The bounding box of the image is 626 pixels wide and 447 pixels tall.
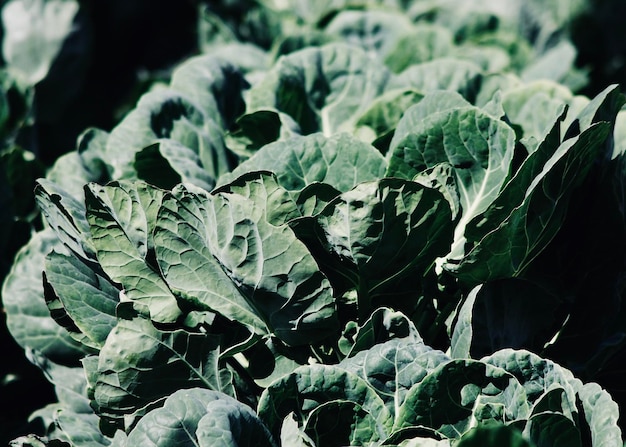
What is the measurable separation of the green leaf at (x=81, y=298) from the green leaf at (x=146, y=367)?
5.3 inches

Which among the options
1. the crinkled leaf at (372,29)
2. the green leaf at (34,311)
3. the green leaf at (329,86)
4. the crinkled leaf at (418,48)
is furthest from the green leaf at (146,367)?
the crinkled leaf at (372,29)

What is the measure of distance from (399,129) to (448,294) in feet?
1.21

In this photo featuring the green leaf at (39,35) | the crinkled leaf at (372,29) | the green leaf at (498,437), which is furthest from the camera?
the green leaf at (39,35)

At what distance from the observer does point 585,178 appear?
1.66 meters

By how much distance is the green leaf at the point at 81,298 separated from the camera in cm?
155

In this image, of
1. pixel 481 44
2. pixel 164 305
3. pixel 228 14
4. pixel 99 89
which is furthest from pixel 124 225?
pixel 99 89

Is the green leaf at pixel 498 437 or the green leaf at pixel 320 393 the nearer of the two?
the green leaf at pixel 498 437

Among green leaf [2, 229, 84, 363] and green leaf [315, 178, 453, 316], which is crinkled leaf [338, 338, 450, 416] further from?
green leaf [2, 229, 84, 363]

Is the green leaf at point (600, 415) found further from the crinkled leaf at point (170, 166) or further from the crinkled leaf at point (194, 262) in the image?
the crinkled leaf at point (170, 166)

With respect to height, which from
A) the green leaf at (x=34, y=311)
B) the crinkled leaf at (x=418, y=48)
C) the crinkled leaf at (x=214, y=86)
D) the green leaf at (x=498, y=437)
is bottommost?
the green leaf at (x=34, y=311)

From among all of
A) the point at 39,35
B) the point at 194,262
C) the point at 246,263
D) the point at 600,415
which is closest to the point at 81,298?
the point at 194,262

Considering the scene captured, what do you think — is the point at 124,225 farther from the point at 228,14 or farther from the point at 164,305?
the point at 228,14

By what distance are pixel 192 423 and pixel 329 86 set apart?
1057 millimetres

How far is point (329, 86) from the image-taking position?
2033mm
